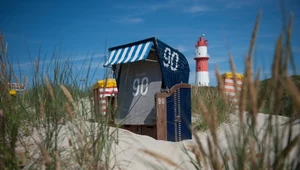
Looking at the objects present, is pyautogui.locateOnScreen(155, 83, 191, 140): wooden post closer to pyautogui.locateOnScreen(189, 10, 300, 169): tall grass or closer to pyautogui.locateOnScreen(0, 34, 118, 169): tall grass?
pyautogui.locateOnScreen(0, 34, 118, 169): tall grass

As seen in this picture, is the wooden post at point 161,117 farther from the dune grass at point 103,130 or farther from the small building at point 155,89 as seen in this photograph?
the dune grass at point 103,130

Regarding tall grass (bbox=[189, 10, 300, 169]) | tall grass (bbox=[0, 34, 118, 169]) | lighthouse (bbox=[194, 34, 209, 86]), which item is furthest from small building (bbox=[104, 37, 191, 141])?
lighthouse (bbox=[194, 34, 209, 86])

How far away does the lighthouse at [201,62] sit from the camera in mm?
23350

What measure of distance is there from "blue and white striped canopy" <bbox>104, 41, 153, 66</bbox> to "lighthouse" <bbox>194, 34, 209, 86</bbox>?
1854 cm

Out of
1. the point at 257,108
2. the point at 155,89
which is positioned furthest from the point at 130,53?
the point at 257,108

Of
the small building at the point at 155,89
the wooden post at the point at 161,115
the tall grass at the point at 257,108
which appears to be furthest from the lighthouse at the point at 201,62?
the tall grass at the point at 257,108

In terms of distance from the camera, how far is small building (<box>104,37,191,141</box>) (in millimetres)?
4629

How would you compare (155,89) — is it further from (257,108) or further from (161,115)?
(257,108)

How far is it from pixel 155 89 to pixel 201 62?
19.9m

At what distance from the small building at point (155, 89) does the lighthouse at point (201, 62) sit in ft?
59.7

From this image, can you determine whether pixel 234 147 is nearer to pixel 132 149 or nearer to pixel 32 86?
pixel 132 149

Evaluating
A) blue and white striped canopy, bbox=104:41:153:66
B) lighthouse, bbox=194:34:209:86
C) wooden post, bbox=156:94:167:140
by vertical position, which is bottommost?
wooden post, bbox=156:94:167:140

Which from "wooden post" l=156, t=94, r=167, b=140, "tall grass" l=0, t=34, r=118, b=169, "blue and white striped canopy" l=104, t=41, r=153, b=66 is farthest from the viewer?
"blue and white striped canopy" l=104, t=41, r=153, b=66

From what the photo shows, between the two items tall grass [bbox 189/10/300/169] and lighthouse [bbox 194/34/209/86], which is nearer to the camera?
tall grass [bbox 189/10/300/169]
